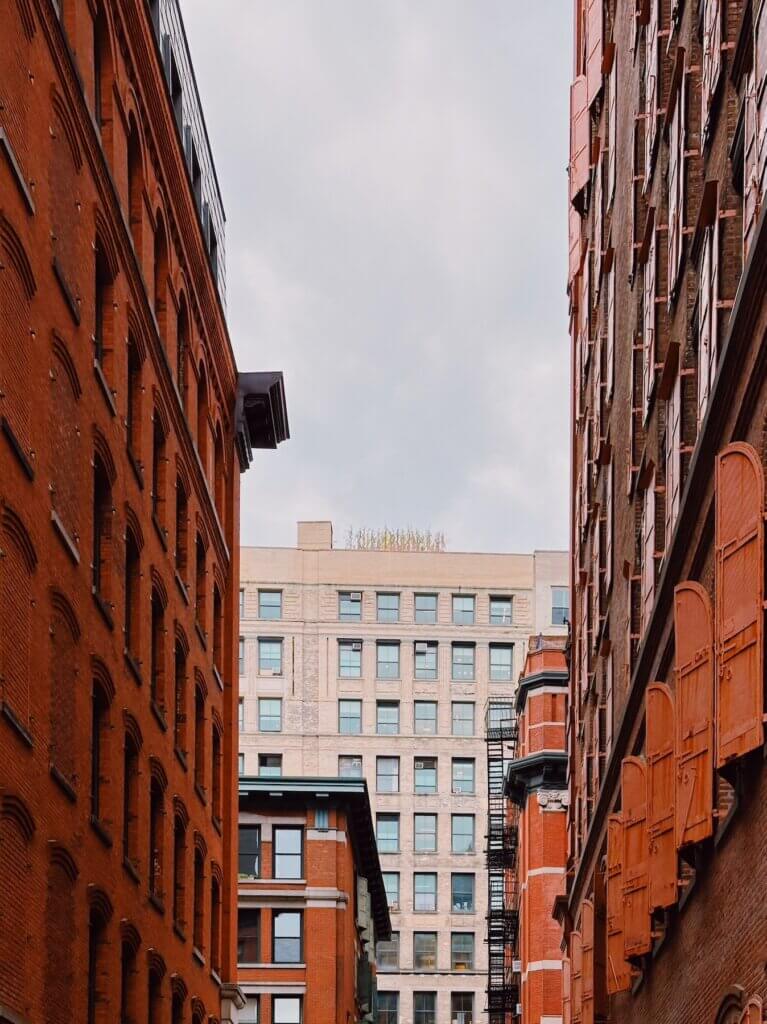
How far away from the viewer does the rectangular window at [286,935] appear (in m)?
77.0

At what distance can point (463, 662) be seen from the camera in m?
132

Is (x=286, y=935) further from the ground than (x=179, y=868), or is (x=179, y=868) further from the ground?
(x=286, y=935)

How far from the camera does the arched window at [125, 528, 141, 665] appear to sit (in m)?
35.9

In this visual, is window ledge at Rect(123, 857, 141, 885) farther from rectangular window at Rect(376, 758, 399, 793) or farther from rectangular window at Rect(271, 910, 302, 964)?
rectangular window at Rect(376, 758, 399, 793)

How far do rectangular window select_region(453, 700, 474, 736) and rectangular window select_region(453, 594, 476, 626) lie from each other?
5.40 meters

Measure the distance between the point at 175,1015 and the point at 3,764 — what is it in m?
19.0

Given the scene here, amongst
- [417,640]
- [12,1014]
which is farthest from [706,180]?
[417,640]

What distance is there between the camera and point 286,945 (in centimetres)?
7719

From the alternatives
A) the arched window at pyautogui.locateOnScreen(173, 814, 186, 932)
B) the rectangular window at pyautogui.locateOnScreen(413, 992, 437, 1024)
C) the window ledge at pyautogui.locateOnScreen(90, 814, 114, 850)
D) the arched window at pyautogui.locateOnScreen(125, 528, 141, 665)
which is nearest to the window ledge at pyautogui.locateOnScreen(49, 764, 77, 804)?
the window ledge at pyautogui.locateOnScreen(90, 814, 114, 850)

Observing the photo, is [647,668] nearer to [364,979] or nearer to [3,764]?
[3,764]

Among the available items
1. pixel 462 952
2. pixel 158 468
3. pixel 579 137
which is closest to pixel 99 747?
pixel 158 468

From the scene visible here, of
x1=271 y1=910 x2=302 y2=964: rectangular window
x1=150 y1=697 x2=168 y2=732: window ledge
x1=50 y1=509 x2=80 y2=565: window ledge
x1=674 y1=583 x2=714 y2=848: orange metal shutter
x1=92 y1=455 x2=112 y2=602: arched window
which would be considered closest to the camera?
x1=674 y1=583 x2=714 y2=848: orange metal shutter

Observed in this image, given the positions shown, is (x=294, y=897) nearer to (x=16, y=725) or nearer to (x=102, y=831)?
(x=102, y=831)

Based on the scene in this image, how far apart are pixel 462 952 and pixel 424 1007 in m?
3.97
